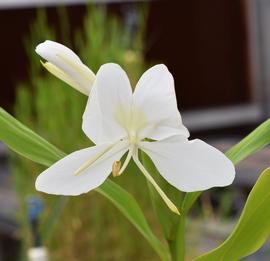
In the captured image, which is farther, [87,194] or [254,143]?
[87,194]

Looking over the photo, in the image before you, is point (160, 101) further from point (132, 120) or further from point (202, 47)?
point (202, 47)

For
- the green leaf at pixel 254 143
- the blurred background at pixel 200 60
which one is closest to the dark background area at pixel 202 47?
the blurred background at pixel 200 60

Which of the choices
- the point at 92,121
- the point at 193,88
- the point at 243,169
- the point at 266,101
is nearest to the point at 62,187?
the point at 92,121

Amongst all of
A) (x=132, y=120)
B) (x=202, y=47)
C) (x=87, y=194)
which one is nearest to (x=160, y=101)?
(x=132, y=120)

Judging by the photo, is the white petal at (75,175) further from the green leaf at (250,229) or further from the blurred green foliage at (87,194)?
the blurred green foliage at (87,194)

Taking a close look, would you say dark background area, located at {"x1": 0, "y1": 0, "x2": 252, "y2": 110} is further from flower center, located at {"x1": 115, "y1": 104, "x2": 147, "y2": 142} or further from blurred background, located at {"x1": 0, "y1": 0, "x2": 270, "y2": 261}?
flower center, located at {"x1": 115, "y1": 104, "x2": 147, "y2": 142}

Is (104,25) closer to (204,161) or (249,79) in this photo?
(204,161)
